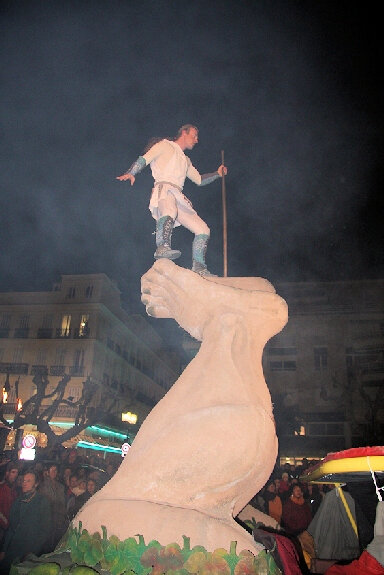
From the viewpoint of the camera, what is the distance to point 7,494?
6.99m

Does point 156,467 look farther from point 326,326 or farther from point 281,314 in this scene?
point 326,326

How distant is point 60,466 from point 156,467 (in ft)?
24.6

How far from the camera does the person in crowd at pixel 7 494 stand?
675cm

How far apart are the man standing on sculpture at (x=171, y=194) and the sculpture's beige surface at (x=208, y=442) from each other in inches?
38.9

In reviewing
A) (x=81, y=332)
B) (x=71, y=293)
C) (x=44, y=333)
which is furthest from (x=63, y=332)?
(x=71, y=293)

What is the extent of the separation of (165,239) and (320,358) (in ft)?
99.9

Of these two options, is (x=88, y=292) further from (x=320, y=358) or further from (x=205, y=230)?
(x=205, y=230)

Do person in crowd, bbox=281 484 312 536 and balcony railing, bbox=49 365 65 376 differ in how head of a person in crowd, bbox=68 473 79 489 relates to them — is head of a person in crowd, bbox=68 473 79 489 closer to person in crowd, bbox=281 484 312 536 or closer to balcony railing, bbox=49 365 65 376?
person in crowd, bbox=281 484 312 536

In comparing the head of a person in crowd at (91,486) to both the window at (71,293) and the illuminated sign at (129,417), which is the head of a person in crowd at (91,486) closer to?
the illuminated sign at (129,417)

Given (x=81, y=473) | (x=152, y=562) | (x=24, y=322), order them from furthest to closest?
(x=24, y=322), (x=81, y=473), (x=152, y=562)

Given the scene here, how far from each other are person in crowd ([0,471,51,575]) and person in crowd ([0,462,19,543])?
99 centimetres

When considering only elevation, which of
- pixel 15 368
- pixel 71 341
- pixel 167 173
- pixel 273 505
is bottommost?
pixel 273 505

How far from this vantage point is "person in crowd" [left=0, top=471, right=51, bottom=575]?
5.51m

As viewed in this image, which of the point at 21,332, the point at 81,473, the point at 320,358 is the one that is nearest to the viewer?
the point at 81,473
